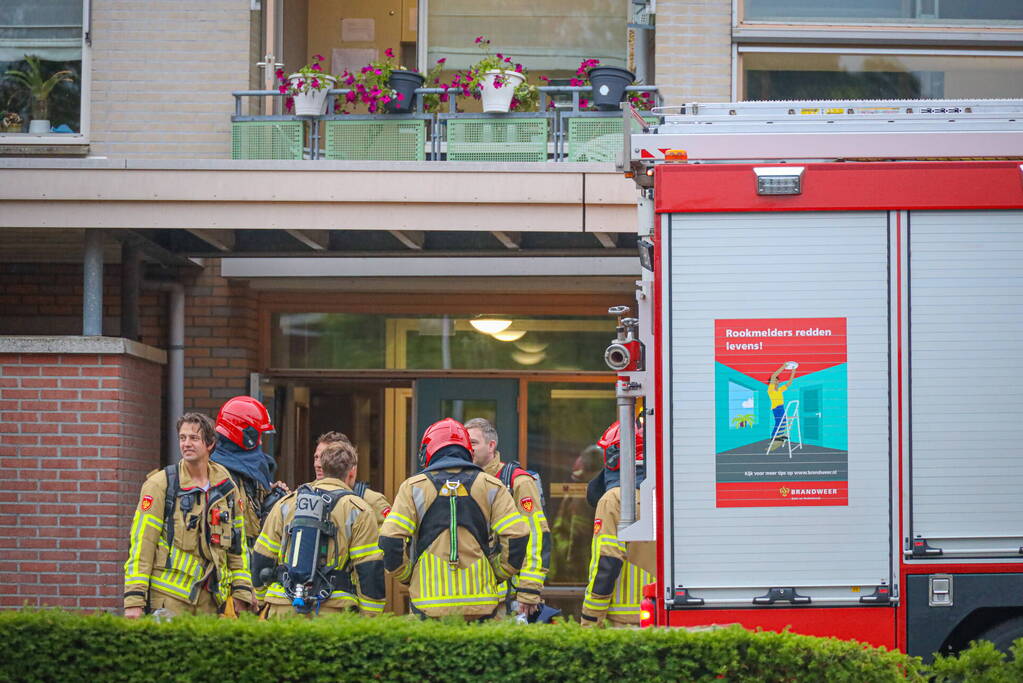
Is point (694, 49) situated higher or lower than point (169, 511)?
higher

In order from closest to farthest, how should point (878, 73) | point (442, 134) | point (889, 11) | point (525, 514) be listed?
point (525, 514) → point (442, 134) → point (889, 11) → point (878, 73)

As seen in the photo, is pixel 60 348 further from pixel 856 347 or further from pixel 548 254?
pixel 856 347

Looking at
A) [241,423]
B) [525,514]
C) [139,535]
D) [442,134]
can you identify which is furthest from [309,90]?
[139,535]

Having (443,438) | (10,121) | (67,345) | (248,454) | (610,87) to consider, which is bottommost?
(248,454)

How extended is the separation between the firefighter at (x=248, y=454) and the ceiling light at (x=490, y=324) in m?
3.93

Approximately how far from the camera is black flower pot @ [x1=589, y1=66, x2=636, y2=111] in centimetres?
1102

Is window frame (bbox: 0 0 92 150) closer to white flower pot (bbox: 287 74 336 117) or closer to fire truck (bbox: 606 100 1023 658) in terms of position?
white flower pot (bbox: 287 74 336 117)

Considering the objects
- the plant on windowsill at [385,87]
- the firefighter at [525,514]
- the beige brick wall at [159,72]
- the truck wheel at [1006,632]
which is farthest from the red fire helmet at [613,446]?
the beige brick wall at [159,72]

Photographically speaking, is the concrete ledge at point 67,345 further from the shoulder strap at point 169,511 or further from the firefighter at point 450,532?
the firefighter at point 450,532

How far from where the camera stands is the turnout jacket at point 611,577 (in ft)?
26.3

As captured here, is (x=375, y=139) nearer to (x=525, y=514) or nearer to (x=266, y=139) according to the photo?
(x=266, y=139)

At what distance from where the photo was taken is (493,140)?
10984 mm

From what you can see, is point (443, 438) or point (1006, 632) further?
point (443, 438)

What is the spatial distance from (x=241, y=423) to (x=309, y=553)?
1.18 metres
